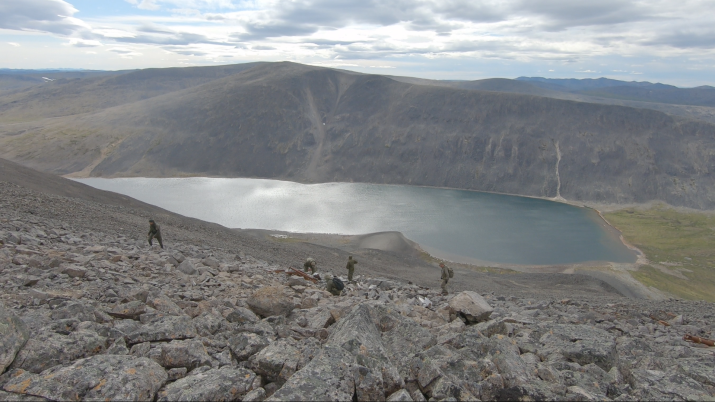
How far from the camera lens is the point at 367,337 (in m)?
6.95

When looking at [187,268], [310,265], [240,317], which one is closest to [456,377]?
[240,317]

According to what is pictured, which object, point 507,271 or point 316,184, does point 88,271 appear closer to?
point 507,271

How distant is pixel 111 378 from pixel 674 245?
226 feet

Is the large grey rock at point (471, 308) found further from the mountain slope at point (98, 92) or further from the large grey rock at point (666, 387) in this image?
the mountain slope at point (98, 92)

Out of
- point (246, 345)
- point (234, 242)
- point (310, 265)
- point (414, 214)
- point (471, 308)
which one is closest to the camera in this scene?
point (246, 345)

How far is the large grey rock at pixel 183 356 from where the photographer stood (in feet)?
20.1

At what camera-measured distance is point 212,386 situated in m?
5.43

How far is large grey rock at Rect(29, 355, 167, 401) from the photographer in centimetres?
510

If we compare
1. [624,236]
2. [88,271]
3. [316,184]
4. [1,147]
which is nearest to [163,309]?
[88,271]

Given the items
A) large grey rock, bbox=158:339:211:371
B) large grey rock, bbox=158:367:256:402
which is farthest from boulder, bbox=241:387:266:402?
large grey rock, bbox=158:339:211:371

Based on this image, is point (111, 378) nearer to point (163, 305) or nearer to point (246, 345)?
point (246, 345)

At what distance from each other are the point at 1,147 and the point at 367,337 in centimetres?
12445

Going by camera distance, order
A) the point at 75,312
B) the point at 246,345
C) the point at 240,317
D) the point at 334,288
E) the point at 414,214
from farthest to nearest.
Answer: the point at 414,214
the point at 334,288
the point at 240,317
the point at 75,312
the point at 246,345

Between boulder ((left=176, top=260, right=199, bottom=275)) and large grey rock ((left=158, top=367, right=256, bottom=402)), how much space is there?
884 centimetres
